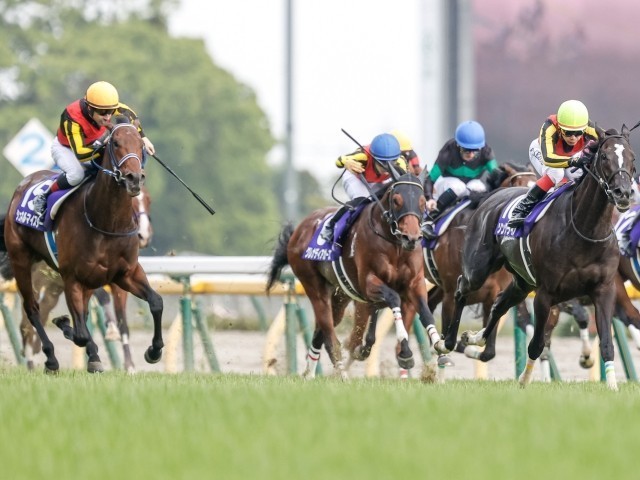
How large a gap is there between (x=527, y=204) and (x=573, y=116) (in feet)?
2.39

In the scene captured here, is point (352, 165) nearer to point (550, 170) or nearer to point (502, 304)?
point (502, 304)

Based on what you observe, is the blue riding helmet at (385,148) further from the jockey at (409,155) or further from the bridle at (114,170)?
the bridle at (114,170)

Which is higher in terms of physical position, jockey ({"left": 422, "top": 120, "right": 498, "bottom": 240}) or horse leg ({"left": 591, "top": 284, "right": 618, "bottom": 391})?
jockey ({"left": 422, "top": 120, "right": 498, "bottom": 240})

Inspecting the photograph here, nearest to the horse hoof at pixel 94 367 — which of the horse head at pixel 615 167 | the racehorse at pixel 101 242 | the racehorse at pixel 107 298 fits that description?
the racehorse at pixel 101 242

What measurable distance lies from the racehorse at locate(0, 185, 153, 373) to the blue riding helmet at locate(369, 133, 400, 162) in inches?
82.4

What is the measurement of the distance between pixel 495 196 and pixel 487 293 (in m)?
1.06

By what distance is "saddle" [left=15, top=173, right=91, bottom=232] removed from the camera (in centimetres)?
1105

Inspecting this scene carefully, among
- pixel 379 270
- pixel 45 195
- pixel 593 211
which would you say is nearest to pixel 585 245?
pixel 593 211

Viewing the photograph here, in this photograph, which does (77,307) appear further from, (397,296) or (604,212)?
(604,212)

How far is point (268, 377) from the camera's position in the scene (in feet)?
34.9

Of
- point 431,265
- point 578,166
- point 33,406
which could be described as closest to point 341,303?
point 431,265

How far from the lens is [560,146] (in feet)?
33.5

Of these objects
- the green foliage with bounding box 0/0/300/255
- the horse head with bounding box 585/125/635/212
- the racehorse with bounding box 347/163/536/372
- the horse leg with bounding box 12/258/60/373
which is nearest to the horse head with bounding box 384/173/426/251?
the racehorse with bounding box 347/163/536/372

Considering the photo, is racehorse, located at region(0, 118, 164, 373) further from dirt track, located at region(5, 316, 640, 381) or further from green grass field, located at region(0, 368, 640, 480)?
dirt track, located at region(5, 316, 640, 381)
